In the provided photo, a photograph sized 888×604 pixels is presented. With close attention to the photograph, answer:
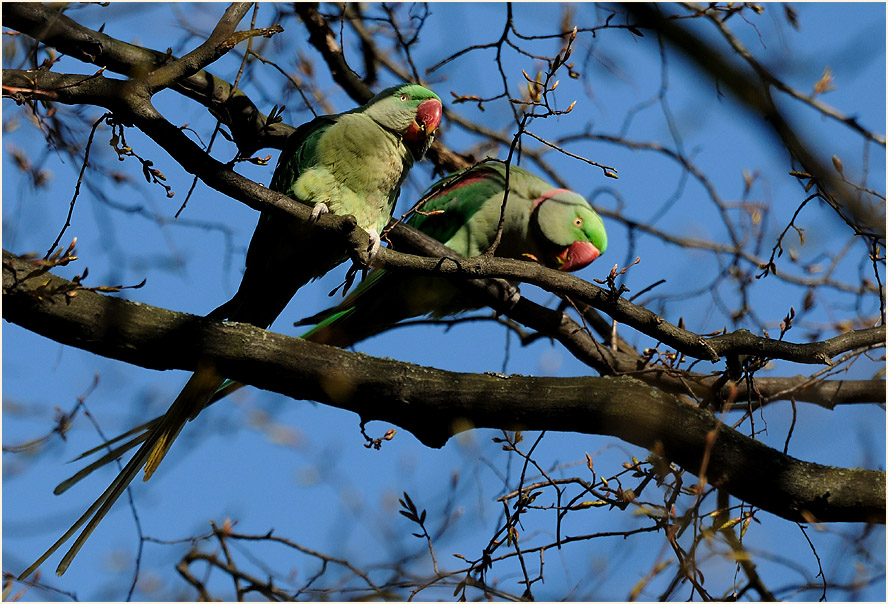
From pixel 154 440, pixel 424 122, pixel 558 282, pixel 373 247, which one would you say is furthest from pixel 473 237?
pixel 154 440

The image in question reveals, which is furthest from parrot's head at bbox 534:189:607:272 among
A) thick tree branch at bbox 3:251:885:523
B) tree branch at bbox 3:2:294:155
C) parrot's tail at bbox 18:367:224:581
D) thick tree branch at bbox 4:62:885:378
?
parrot's tail at bbox 18:367:224:581

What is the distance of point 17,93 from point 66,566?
1.51m

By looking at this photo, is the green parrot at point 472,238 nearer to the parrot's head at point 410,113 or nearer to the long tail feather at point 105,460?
the parrot's head at point 410,113

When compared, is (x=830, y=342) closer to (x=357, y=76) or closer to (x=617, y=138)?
(x=617, y=138)

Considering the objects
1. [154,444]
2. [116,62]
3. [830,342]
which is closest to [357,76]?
[116,62]

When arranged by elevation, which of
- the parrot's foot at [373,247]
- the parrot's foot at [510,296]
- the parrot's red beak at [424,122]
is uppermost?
the parrot's red beak at [424,122]

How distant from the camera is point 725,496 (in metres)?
2.75

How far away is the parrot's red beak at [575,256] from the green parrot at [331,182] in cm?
118

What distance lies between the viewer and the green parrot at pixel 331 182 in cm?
322

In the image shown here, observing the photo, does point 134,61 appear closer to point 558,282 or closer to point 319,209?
point 319,209

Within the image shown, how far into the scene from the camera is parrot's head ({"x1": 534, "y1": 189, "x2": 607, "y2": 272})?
14.2 feet

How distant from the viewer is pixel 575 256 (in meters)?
4.41

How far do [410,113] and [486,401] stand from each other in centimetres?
179

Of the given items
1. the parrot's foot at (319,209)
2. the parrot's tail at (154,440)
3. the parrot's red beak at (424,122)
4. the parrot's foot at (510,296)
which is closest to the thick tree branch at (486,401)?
the parrot's tail at (154,440)
